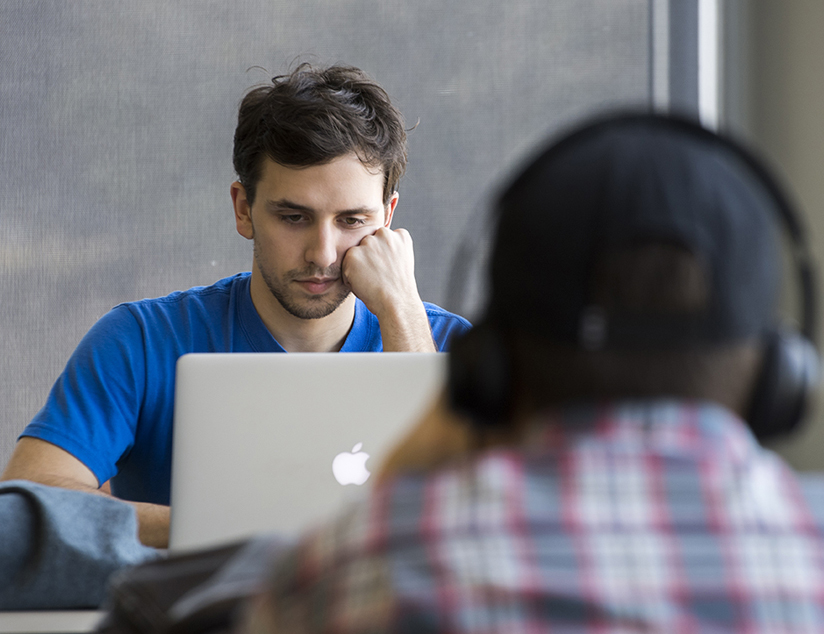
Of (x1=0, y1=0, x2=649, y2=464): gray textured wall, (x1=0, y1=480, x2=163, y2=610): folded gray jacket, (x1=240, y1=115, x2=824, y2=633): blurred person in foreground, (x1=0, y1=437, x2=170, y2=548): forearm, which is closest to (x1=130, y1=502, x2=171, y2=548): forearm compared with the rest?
(x1=0, y1=437, x2=170, y2=548): forearm

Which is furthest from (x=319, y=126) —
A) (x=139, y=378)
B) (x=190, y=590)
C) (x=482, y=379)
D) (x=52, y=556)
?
(x=482, y=379)

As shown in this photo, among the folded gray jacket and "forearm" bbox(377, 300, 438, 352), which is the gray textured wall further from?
the folded gray jacket

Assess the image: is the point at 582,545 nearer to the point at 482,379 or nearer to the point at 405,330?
the point at 482,379

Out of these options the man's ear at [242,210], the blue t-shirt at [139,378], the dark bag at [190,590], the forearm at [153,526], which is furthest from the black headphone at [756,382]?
the man's ear at [242,210]

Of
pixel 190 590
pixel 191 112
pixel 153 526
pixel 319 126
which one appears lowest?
pixel 153 526

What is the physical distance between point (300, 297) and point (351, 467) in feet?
2.43

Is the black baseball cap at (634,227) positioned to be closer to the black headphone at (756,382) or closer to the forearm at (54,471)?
the black headphone at (756,382)

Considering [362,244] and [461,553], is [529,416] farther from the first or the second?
[362,244]

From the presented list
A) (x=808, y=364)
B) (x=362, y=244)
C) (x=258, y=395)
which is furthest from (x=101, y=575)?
(x=362, y=244)

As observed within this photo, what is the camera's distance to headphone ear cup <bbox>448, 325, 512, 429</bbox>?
1.31 feet

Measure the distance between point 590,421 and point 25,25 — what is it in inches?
93.5

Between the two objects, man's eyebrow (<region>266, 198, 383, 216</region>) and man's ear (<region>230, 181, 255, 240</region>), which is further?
man's ear (<region>230, 181, 255, 240</region>)

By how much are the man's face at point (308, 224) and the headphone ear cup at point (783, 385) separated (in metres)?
1.18

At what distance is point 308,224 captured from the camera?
158 cm
